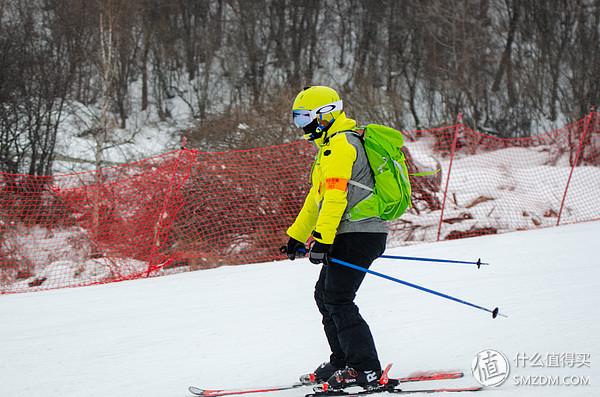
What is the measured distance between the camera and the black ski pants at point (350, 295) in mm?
3289

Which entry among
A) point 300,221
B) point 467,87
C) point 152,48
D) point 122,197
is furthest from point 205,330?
point 152,48

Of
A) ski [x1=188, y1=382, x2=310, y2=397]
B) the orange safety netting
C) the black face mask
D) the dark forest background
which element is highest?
the dark forest background

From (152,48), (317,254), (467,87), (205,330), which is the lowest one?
(205,330)

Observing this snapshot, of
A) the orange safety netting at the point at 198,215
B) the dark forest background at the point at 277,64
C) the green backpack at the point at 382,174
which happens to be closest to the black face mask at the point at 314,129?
the green backpack at the point at 382,174

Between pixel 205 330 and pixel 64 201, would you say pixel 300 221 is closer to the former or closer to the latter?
pixel 205 330

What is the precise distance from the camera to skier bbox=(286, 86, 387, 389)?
10.4 ft

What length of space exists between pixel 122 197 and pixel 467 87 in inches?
574

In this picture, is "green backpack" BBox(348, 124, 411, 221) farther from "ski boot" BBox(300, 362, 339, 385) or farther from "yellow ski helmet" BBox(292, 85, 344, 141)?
"ski boot" BBox(300, 362, 339, 385)

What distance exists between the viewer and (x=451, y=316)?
4805 mm

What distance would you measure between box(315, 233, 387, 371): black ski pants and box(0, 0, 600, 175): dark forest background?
906cm

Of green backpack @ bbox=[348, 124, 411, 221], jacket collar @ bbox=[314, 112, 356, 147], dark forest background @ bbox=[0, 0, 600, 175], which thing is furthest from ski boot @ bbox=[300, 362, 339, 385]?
dark forest background @ bbox=[0, 0, 600, 175]

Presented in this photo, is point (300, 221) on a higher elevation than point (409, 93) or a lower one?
lower

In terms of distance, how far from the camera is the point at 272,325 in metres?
5.04

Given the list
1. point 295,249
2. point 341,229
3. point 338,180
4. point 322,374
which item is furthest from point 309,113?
point 322,374
